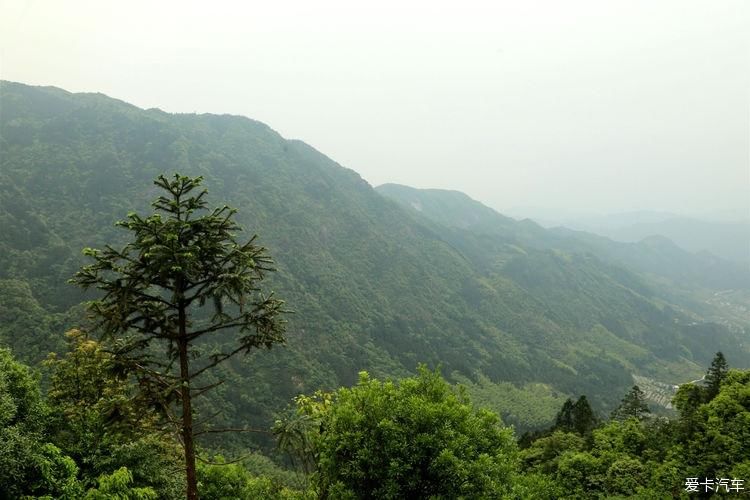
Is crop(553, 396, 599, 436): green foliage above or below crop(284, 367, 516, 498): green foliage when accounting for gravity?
below

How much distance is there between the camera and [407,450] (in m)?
13.1

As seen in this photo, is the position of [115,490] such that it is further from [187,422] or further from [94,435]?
[94,435]

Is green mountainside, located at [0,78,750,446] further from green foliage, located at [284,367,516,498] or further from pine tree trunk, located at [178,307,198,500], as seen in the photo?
green foliage, located at [284,367,516,498]

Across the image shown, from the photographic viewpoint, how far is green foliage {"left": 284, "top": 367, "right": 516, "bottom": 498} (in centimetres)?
1266

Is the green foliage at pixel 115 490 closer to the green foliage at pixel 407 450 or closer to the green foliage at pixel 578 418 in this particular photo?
the green foliage at pixel 407 450

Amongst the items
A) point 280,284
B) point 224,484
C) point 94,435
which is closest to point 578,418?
point 224,484

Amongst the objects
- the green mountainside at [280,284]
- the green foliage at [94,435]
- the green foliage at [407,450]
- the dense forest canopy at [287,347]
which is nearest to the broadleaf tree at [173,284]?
the dense forest canopy at [287,347]

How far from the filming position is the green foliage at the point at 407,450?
1266 centimetres

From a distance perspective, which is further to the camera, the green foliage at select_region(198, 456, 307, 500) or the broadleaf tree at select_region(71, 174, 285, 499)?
the green foliage at select_region(198, 456, 307, 500)

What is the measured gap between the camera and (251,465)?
225 feet

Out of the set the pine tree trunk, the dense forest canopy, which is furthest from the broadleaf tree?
the dense forest canopy

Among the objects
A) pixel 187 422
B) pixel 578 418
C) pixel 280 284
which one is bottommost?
→ pixel 578 418

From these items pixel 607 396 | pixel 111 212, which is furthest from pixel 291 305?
pixel 607 396

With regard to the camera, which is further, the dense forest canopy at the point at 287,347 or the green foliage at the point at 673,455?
the green foliage at the point at 673,455
